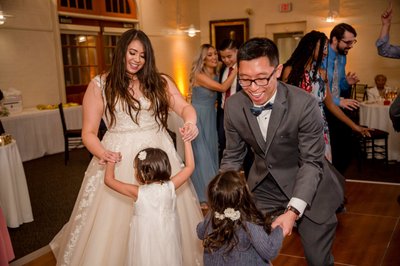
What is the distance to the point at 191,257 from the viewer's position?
2850 millimetres

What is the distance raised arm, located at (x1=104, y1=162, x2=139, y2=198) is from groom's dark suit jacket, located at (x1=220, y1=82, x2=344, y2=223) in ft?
1.83

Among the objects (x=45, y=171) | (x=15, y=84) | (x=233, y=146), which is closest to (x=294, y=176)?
(x=233, y=146)

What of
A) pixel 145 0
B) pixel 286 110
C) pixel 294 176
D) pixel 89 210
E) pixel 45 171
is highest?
pixel 145 0

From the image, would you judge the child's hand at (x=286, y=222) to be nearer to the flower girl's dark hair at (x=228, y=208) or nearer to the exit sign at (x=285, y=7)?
the flower girl's dark hair at (x=228, y=208)

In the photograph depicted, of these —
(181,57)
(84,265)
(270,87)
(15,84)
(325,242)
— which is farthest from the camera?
(181,57)

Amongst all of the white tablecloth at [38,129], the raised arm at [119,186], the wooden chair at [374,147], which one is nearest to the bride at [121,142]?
the raised arm at [119,186]

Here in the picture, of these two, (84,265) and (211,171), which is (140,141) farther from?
(211,171)

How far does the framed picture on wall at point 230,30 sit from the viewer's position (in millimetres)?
12227

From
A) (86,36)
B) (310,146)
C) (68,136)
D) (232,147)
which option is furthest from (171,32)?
(310,146)

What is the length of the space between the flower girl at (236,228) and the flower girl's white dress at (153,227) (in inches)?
20.5

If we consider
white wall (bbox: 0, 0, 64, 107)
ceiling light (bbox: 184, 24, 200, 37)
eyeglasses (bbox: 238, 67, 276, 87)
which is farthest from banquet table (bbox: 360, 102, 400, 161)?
ceiling light (bbox: 184, 24, 200, 37)

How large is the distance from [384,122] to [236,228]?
515 cm

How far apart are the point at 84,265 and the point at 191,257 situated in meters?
0.68

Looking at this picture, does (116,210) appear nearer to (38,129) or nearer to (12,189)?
(12,189)
